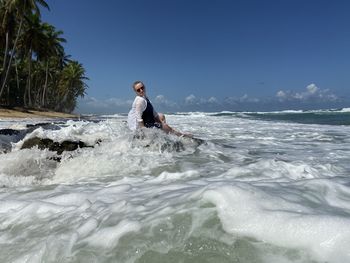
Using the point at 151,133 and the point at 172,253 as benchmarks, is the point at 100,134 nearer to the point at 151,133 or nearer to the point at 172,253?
the point at 151,133

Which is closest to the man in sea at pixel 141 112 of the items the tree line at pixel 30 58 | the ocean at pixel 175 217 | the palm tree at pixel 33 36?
the ocean at pixel 175 217

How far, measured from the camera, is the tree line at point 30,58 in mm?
32719

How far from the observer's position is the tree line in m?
32.7

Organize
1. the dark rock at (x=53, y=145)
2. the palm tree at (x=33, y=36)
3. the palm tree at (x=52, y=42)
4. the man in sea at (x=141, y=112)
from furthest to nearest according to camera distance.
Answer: the palm tree at (x=52, y=42) < the palm tree at (x=33, y=36) < the man in sea at (x=141, y=112) < the dark rock at (x=53, y=145)

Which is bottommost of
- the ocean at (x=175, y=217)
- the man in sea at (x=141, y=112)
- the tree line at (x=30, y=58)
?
the ocean at (x=175, y=217)

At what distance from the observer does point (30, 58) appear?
41781 millimetres

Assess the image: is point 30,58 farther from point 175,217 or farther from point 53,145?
point 175,217

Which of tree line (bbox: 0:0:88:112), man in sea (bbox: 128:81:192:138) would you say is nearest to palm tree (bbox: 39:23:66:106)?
tree line (bbox: 0:0:88:112)

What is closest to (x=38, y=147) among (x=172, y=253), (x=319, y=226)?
(x=172, y=253)

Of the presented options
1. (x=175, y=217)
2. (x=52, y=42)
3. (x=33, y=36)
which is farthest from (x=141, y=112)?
(x=52, y=42)

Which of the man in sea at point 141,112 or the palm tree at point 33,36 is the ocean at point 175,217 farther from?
the palm tree at point 33,36

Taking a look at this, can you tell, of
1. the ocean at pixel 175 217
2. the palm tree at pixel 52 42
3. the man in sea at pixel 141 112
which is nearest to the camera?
the ocean at pixel 175 217

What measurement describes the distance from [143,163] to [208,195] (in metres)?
2.84

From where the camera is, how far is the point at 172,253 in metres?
2.00
